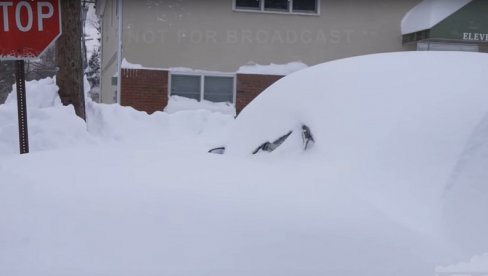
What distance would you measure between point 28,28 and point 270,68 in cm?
994

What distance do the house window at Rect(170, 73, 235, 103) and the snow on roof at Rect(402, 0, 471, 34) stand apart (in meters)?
4.70

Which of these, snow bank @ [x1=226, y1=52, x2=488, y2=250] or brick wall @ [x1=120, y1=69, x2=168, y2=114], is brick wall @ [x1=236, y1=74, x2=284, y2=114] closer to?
brick wall @ [x1=120, y1=69, x2=168, y2=114]

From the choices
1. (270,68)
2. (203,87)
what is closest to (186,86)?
(203,87)

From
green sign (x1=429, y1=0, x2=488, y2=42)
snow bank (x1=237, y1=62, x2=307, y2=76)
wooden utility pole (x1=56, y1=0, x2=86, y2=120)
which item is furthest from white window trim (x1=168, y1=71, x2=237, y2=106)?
wooden utility pole (x1=56, y1=0, x2=86, y2=120)

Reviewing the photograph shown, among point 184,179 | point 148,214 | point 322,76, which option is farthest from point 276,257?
point 322,76

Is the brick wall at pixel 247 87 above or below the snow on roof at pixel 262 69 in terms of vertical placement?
below

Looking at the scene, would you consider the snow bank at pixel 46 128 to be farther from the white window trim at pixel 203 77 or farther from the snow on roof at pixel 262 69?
the snow on roof at pixel 262 69

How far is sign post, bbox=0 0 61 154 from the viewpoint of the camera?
17.5 feet

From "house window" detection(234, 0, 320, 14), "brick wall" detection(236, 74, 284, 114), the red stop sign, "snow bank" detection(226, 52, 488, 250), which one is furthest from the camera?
"house window" detection(234, 0, 320, 14)

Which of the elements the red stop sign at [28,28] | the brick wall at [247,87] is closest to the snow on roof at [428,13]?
the brick wall at [247,87]

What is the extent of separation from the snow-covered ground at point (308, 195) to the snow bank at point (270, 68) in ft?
36.1

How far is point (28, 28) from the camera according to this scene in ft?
17.7

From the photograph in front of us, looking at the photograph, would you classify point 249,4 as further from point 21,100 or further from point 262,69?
point 21,100

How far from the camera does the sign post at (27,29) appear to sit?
5.33m
